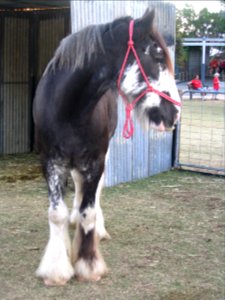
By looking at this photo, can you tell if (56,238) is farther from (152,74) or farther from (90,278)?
(152,74)

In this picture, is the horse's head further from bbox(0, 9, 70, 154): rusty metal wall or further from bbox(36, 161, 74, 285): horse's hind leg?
bbox(0, 9, 70, 154): rusty metal wall

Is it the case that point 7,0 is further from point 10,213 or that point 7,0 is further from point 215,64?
point 215,64

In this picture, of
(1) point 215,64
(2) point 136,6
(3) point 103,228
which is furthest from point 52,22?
(1) point 215,64

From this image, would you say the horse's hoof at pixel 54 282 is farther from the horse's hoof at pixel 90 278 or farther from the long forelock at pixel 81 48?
the long forelock at pixel 81 48

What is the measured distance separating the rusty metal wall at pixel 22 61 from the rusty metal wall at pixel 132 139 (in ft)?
7.66

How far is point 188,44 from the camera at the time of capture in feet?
134

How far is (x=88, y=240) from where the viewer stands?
390 centimetres

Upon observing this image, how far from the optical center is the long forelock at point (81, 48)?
11.5 feet

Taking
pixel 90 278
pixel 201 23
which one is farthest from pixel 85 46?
pixel 201 23

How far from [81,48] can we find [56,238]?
4.49 ft

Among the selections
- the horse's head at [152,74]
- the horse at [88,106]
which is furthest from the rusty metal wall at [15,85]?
the horse's head at [152,74]

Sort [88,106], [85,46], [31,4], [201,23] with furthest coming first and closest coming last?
1. [201,23]
2. [31,4]
3. [88,106]
4. [85,46]

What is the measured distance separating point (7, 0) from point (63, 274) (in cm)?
563

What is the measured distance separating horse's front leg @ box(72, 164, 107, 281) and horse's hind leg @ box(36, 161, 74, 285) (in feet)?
0.29
